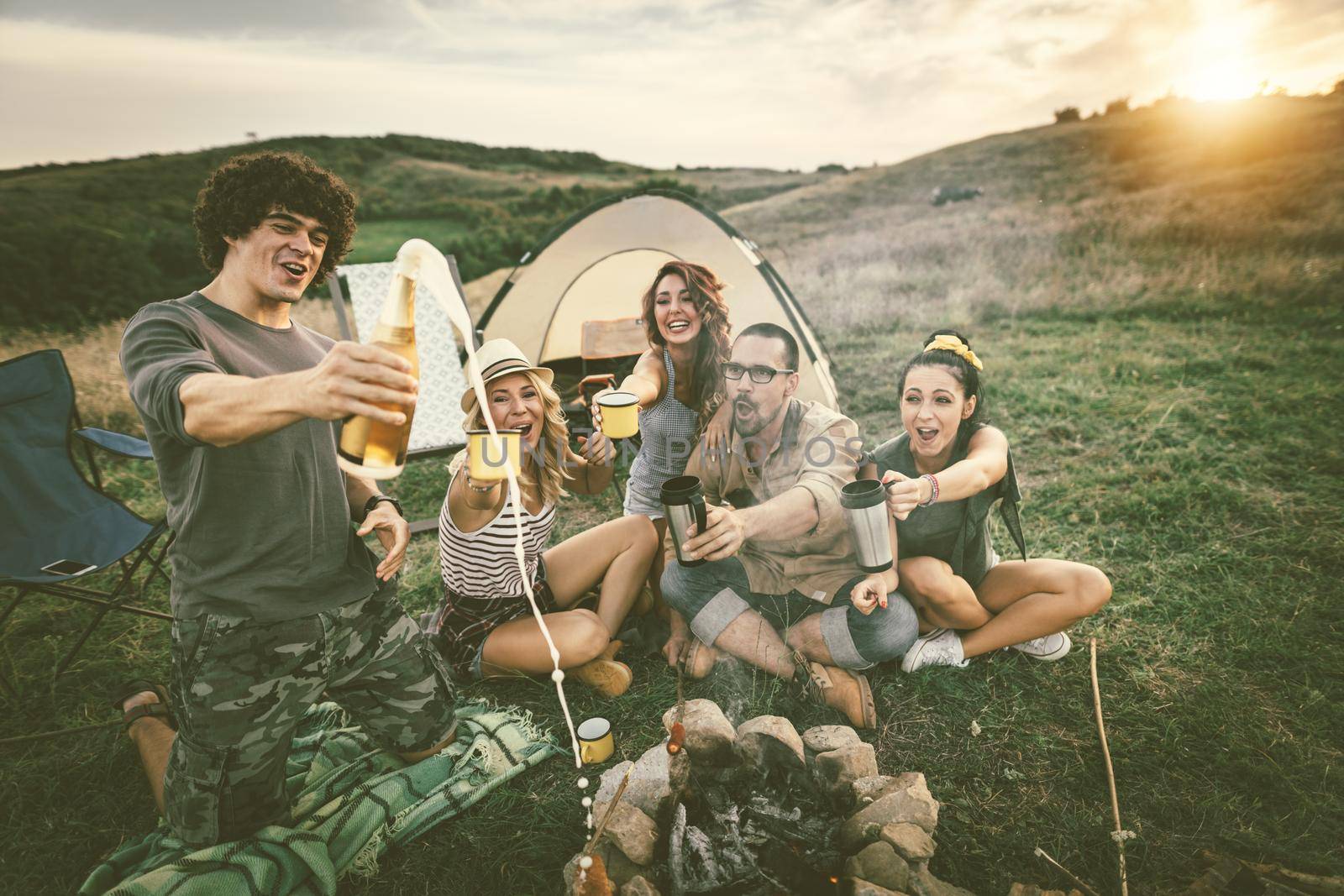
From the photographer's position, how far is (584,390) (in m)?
4.62

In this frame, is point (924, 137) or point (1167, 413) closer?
point (1167, 413)

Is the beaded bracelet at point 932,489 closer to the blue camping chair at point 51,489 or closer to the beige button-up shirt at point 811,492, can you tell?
the beige button-up shirt at point 811,492

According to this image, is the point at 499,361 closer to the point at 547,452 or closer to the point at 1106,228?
the point at 547,452

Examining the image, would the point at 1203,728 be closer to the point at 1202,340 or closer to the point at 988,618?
the point at 988,618

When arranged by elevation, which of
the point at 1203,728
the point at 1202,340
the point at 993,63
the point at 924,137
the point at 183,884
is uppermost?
the point at 993,63

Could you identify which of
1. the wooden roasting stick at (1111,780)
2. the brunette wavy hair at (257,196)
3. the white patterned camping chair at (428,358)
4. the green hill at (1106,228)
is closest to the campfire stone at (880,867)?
the wooden roasting stick at (1111,780)

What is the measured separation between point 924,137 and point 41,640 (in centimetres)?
1265

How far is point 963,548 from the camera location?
256 cm

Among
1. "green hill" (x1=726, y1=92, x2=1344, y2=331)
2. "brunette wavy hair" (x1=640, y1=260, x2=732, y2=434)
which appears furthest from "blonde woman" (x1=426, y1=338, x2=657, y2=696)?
"green hill" (x1=726, y1=92, x2=1344, y2=331)

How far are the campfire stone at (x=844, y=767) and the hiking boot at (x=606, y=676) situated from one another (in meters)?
1.02

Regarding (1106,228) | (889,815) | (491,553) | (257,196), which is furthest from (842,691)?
(1106,228)

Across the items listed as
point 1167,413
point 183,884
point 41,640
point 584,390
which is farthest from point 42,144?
point 1167,413

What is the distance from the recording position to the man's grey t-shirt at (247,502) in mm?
1746

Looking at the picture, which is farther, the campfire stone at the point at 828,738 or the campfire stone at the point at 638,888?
the campfire stone at the point at 828,738
